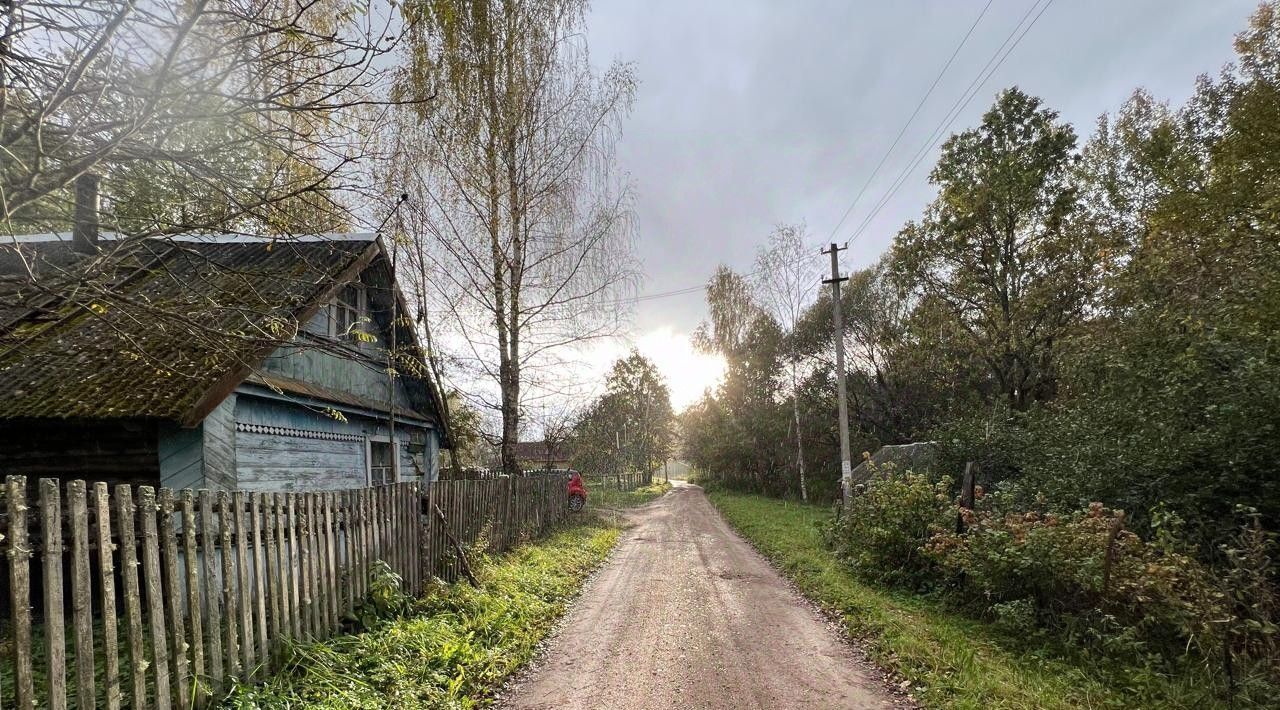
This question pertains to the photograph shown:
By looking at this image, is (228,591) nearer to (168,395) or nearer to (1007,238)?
(168,395)

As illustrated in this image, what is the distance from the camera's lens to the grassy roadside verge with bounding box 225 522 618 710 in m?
4.19

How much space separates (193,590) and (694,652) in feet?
14.1

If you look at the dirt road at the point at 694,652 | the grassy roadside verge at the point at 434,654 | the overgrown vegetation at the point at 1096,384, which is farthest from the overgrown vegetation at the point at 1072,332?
the grassy roadside verge at the point at 434,654

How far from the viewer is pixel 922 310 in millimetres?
20766

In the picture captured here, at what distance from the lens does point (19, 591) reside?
272 centimetres

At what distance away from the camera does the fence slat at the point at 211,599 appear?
3.80m

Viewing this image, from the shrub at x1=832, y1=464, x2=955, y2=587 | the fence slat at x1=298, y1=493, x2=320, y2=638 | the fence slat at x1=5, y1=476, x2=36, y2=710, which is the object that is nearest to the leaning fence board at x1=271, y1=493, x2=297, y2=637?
the fence slat at x1=298, y1=493, x2=320, y2=638

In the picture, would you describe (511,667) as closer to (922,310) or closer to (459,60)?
(459,60)

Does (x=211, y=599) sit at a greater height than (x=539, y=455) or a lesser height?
greater

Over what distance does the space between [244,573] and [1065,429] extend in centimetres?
1101

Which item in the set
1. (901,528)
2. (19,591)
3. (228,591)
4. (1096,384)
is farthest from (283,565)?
(1096,384)

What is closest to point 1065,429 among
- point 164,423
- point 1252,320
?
point 1252,320

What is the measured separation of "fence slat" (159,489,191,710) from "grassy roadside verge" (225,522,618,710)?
1.13 feet

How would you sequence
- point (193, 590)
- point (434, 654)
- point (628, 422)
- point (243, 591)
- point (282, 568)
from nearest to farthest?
1. point (193, 590)
2. point (243, 591)
3. point (282, 568)
4. point (434, 654)
5. point (628, 422)
